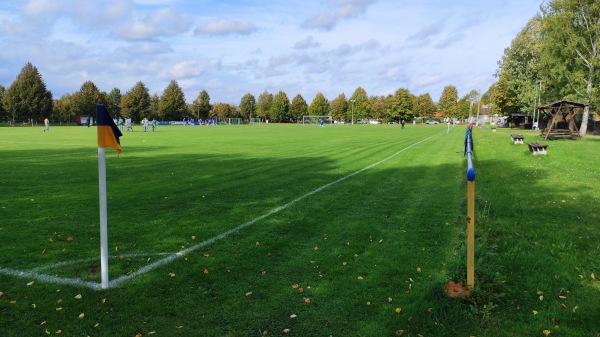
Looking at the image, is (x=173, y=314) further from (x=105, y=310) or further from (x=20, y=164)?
(x=20, y=164)

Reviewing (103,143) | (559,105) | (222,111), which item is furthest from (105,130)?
(222,111)

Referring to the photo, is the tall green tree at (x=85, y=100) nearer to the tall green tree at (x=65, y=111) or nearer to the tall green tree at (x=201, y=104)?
the tall green tree at (x=65, y=111)

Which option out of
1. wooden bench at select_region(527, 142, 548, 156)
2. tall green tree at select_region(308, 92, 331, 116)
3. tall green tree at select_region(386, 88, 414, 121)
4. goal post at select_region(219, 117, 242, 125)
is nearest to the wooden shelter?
wooden bench at select_region(527, 142, 548, 156)

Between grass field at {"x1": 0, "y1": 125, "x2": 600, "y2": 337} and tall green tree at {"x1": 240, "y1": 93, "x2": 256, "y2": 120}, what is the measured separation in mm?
147810

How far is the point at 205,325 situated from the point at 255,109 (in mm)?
155793

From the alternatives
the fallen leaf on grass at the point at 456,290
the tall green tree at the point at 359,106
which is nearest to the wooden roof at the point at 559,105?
the fallen leaf on grass at the point at 456,290

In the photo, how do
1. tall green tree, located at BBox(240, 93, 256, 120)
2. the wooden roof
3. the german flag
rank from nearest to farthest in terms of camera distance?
the german flag → the wooden roof → tall green tree, located at BBox(240, 93, 256, 120)

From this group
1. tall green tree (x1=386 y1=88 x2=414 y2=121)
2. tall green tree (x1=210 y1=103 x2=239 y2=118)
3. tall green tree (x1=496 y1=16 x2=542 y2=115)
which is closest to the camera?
tall green tree (x1=496 y1=16 x2=542 y2=115)

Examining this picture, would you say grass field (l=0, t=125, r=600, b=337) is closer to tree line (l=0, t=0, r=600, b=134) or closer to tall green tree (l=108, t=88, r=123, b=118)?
tree line (l=0, t=0, r=600, b=134)

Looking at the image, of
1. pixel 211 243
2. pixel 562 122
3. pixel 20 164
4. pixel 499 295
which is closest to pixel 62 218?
pixel 211 243

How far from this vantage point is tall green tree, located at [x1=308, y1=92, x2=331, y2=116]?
152m

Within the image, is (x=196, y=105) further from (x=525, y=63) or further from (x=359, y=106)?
(x=525, y=63)

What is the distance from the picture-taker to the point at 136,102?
113688mm

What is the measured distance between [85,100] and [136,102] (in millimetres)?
13499
